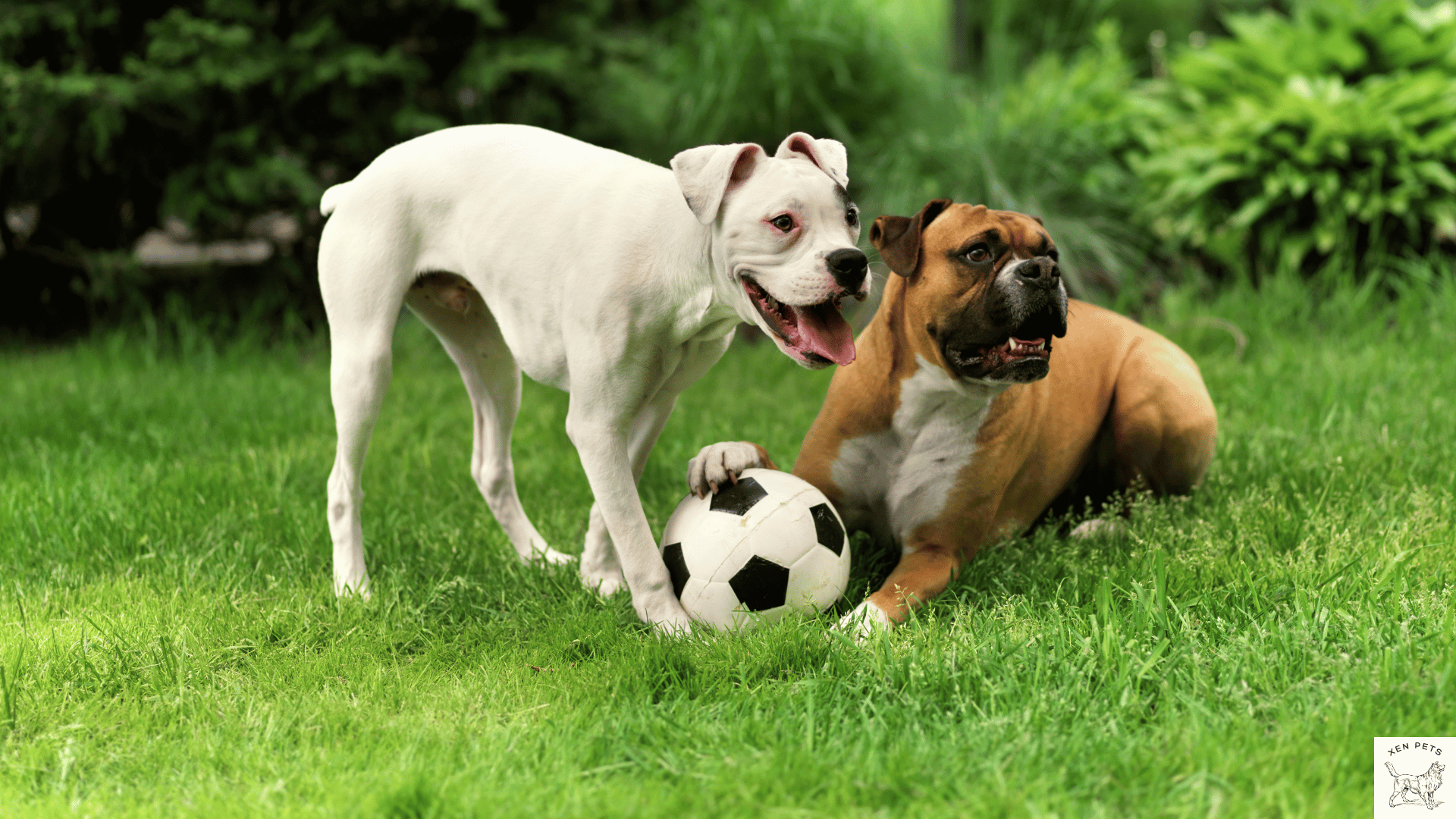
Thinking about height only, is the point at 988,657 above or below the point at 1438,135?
below

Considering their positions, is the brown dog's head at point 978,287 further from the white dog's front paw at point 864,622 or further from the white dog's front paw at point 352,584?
the white dog's front paw at point 352,584

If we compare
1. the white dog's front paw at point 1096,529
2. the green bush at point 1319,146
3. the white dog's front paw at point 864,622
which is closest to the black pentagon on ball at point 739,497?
the white dog's front paw at point 864,622

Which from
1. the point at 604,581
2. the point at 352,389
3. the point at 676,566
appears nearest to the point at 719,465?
the point at 676,566

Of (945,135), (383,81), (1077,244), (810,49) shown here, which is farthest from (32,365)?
(1077,244)

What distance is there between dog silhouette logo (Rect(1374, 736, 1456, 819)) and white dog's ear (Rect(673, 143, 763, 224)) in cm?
179

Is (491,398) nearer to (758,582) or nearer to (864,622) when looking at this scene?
(758,582)

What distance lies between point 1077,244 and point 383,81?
4388 mm

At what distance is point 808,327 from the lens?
2.63 metres

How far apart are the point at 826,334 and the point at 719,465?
597mm

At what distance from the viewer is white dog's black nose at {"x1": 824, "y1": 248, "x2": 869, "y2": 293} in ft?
8.29

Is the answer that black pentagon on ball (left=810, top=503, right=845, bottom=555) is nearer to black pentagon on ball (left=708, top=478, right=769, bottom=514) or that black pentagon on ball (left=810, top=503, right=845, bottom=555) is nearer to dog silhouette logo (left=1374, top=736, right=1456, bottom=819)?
black pentagon on ball (left=708, top=478, right=769, bottom=514)

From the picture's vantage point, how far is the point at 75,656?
278 centimetres

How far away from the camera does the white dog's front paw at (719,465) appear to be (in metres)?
3.04

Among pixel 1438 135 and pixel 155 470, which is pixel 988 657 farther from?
pixel 1438 135
